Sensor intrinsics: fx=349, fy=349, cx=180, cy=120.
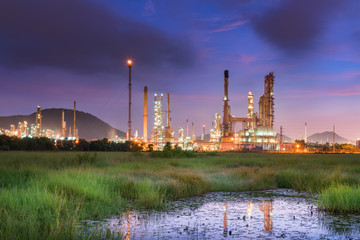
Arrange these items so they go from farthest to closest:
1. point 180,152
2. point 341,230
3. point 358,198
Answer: point 180,152 → point 358,198 → point 341,230

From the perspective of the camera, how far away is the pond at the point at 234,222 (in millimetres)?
9555

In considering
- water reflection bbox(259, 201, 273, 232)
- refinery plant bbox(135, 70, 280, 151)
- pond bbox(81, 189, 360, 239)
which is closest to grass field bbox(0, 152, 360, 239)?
pond bbox(81, 189, 360, 239)

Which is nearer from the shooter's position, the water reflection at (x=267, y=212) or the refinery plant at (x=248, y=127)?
the water reflection at (x=267, y=212)

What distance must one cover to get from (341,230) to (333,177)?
30.1 ft

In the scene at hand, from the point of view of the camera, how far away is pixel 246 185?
60.6 feet

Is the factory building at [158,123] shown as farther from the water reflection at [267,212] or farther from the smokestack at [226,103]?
the water reflection at [267,212]

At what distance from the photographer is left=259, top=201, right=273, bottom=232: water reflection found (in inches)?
415

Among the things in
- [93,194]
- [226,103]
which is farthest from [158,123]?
[93,194]

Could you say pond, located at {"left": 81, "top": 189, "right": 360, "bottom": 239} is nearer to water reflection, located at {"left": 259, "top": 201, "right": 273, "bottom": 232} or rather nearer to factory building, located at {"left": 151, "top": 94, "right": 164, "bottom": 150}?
water reflection, located at {"left": 259, "top": 201, "right": 273, "bottom": 232}

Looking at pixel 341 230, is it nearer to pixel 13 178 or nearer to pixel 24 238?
pixel 24 238

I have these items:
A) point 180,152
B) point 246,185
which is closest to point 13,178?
point 246,185

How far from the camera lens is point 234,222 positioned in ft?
36.2

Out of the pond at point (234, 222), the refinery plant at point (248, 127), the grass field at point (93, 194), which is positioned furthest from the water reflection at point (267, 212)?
the refinery plant at point (248, 127)

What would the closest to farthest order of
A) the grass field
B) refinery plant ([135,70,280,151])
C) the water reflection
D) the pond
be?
the grass field, the pond, the water reflection, refinery plant ([135,70,280,151])
